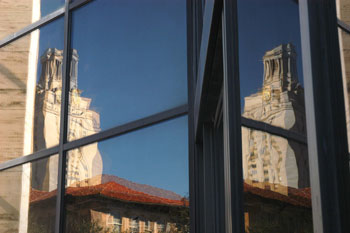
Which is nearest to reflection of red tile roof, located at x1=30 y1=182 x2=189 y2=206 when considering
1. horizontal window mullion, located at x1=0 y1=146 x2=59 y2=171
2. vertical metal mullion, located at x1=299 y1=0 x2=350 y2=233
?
horizontal window mullion, located at x1=0 y1=146 x2=59 y2=171

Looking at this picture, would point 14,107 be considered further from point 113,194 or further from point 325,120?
point 325,120

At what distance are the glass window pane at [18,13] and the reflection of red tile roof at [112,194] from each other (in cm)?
160

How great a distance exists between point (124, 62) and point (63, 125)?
741mm

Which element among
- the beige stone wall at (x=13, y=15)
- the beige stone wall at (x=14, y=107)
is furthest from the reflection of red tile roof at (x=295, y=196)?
the beige stone wall at (x=13, y=15)

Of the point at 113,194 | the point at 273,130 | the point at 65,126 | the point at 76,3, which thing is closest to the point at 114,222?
the point at 113,194

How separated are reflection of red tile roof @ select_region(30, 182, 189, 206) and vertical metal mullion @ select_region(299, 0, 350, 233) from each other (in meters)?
2.40

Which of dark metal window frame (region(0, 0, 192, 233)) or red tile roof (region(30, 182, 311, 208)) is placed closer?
red tile roof (region(30, 182, 311, 208))

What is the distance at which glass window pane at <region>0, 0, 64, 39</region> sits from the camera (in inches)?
170

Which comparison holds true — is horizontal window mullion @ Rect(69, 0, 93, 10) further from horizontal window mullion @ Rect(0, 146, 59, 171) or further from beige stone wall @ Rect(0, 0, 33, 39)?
horizontal window mullion @ Rect(0, 146, 59, 171)

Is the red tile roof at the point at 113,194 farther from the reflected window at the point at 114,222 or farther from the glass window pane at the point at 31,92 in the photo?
the glass window pane at the point at 31,92

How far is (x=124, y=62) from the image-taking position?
11.4 feet

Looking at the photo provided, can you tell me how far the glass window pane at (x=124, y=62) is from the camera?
10.2 ft

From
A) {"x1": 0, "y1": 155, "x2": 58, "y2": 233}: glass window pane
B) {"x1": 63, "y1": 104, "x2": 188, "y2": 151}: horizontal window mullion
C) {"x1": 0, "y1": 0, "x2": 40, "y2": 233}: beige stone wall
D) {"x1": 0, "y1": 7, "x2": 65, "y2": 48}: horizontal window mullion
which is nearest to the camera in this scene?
{"x1": 63, "y1": 104, "x2": 188, "y2": 151}: horizontal window mullion

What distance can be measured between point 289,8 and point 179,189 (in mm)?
2395
